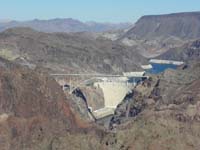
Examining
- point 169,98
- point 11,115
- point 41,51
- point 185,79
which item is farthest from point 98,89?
point 11,115

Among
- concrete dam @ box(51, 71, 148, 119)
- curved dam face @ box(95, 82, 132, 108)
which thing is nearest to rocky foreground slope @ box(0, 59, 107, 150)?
concrete dam @ box(51, 71, 148, 119)

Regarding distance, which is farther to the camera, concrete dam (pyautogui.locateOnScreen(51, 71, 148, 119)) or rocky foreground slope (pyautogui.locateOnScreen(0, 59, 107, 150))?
concrete dam (pyautogui.locateOnScreen(51, 71, 148, 119))

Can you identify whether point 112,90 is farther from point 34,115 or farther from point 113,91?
point 34,115

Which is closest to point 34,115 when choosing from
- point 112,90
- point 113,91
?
point 112,90

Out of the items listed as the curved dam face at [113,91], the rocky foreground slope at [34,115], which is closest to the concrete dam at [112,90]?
the curved dam face at [113,91]

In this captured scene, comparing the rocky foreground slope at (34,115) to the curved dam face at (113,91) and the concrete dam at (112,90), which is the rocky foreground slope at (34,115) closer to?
the concrete dam at (112,90)

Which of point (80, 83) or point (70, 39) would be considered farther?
point (70, 39)

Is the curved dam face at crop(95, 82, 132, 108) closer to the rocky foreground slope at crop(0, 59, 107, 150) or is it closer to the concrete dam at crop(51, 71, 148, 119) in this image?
the concrete dam at crop(51, 71, 148, 119)

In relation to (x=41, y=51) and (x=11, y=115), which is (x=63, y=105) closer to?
(x=11, y=115)
